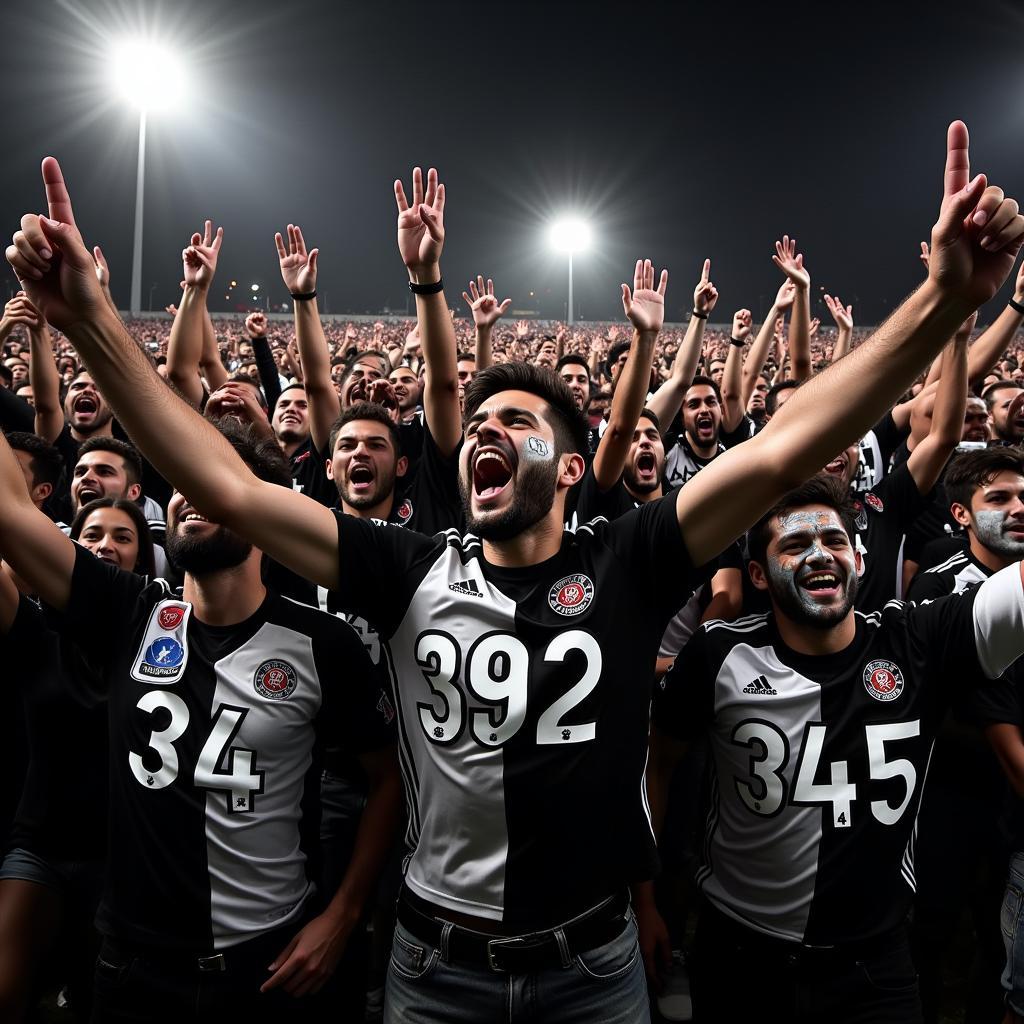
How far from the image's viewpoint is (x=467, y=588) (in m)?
2.11

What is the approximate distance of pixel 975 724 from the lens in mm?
2721

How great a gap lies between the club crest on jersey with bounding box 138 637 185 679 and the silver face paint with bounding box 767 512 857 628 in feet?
6.55

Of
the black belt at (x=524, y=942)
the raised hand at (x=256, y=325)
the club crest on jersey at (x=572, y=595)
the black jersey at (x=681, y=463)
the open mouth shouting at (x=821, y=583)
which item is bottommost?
the black belt at (x=524, y=942)

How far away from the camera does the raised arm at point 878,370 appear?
1644 millimetres

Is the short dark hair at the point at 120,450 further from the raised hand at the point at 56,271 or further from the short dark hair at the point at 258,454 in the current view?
the raised hand at the point at 56,271

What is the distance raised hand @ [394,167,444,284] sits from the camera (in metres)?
3.38

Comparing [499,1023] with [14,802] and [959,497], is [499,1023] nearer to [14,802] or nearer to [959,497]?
[14,802]

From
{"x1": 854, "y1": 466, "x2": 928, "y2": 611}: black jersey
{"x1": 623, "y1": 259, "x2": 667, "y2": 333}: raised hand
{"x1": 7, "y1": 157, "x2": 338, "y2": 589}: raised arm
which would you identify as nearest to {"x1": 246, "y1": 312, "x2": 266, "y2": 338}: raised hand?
{"x1": 623, "y1": 259, "x2": 667, "y2": 333}: raised hand

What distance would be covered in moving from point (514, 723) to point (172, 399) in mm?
1174

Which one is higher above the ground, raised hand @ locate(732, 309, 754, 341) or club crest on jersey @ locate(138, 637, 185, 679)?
raised hand @ locate(732, 309, 754, 341)

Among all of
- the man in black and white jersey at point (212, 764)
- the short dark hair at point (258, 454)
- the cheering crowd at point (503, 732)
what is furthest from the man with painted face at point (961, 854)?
the short dark hair at point (258, 454)

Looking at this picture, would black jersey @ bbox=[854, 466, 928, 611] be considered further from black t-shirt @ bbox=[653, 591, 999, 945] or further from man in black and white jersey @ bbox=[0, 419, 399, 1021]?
man in black and white jersey @ bbox=[0, 419, 399, 1021]

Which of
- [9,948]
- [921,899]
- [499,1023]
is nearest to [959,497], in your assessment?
[921,899]

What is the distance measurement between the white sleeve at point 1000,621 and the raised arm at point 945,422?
70.6 inches
